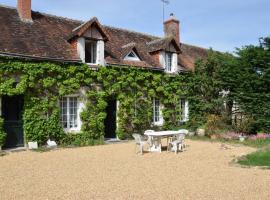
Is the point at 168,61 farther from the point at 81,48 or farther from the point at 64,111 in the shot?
the point at 64,111

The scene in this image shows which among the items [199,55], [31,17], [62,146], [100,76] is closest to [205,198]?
[62,146]

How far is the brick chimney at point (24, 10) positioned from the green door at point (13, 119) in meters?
4.98

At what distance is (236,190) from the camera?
7613 mm

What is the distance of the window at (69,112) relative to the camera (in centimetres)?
1596

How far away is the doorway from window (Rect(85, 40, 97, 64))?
2.45 meters

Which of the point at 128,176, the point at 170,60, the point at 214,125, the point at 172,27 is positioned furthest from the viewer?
the point at 172,27

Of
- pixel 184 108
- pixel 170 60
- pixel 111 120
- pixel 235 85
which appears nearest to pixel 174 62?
pixel 170 60

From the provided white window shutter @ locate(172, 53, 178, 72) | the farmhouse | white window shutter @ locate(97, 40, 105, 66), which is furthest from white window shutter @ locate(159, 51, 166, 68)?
white window shutter @ locate(97, 40, 105, 66)

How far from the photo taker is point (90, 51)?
1742 centimetres

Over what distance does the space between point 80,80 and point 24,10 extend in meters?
4.96

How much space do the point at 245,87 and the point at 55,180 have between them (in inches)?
523

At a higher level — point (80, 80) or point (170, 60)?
point (170, 60)

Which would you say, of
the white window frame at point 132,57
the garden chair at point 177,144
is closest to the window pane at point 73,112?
the white window frame at point 132,57

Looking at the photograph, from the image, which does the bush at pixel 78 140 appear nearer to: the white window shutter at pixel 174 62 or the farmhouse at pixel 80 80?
the farmhouse at pixel 80 80
